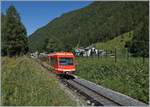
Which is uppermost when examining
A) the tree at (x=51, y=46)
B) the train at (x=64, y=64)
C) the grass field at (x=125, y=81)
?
the tree at (x=51, y=46)

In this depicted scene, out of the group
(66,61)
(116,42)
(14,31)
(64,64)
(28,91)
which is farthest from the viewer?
(116,42)

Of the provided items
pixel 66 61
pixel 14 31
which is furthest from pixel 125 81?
pixel 14 31

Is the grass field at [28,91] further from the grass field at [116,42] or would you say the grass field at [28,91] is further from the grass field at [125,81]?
the grass field at [116,42]

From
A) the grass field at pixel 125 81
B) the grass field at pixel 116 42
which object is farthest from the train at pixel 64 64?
the grass field at pixel 116 42

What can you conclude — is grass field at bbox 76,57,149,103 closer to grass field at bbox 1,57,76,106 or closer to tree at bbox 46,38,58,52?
grass field at bbox 1,57,76,106

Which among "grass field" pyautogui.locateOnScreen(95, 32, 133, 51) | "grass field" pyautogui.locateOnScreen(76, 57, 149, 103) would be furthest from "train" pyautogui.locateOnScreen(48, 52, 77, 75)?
"grass field" pyautogui.locateOnScreen(95, 32, 133, 51)

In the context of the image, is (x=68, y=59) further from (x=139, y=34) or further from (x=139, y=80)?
(x=139, y=34)

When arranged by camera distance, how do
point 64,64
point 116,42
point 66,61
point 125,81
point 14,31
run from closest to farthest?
point 125,81 → point 64,64 → point 66,61 → point 14,31 → point 116,42

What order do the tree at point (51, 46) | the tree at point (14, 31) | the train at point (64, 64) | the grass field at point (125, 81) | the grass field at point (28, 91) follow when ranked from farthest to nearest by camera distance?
the tree at point (51, 46), the tree at point (14, 31), the train at point (64, 64), the grass field at point (125, 81), the grass field at point (28, 91)

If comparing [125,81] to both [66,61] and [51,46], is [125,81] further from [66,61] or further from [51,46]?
[51,46]

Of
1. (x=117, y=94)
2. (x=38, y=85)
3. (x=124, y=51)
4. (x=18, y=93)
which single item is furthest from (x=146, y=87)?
(x=124, y=51)

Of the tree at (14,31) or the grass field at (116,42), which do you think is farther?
the grass field at (116,42)

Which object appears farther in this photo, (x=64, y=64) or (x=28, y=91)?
(x=64, y=64)

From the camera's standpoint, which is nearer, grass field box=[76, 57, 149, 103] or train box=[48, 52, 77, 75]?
grass field box=[76, 57, 149, 103]
